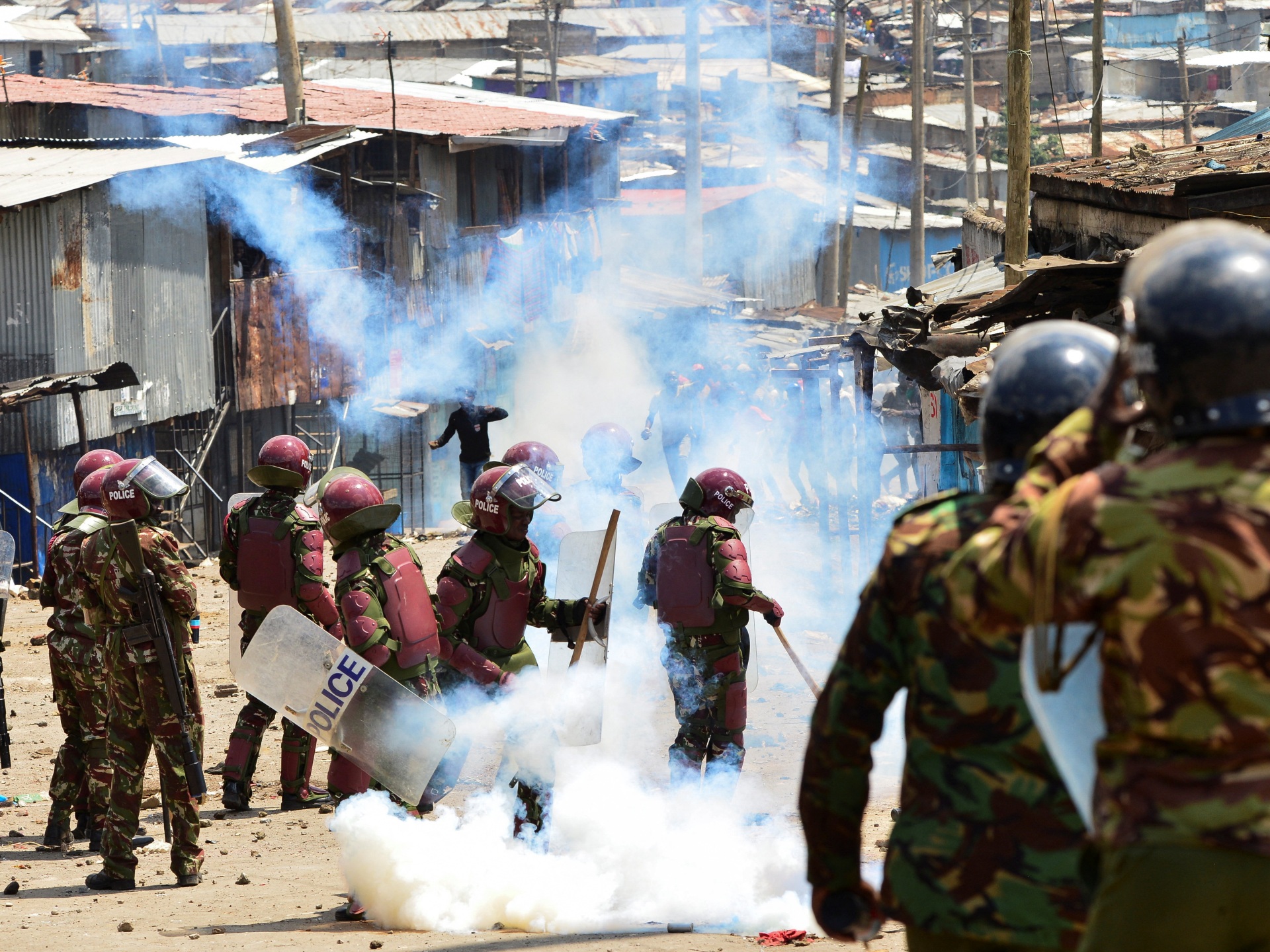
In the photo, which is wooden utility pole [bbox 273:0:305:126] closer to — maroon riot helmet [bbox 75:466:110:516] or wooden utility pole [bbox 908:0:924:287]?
wooden utility pole [bbox 908:0:924:287]

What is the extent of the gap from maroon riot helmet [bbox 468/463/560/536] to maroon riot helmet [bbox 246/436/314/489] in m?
1.43

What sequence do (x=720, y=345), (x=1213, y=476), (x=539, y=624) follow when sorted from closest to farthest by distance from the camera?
(x=1213, y=476) → (x=539, y=624) → (x=720, y=345)

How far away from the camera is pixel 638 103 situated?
4959cm

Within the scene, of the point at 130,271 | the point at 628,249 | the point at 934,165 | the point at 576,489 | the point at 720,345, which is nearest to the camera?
the point at 576,489

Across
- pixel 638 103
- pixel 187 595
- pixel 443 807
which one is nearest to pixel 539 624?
pixel 443 807

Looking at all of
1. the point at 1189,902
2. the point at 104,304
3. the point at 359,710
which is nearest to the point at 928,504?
the point at 1189,902

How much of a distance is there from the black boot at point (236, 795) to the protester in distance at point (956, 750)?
19.7ft

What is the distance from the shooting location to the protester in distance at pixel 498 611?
6641 mm

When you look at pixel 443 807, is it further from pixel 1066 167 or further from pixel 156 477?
pixel 1066 167

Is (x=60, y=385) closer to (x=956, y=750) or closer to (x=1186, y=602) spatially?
(x=956, y=750)

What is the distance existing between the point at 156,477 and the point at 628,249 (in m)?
34.6

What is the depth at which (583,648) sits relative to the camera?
6934 mm

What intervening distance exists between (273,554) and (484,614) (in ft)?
5.16

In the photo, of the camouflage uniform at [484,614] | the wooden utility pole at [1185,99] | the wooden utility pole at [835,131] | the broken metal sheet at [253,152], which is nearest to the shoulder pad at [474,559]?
the camouflage uniform at [484,614]
